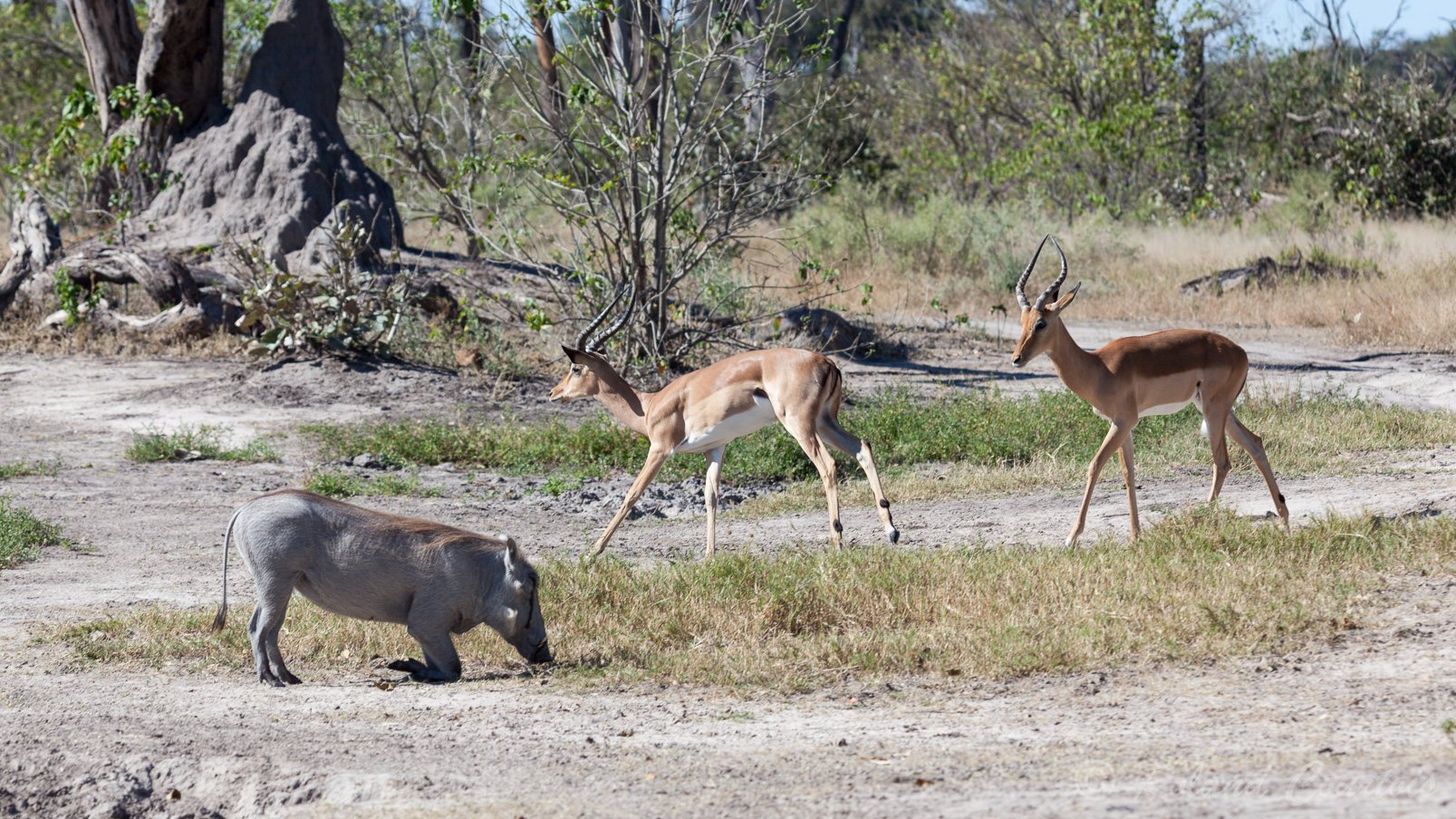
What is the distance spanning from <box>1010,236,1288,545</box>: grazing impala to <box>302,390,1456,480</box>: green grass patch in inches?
79.9

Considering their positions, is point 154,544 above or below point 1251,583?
below

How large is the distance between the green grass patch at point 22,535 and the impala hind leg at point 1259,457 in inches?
288

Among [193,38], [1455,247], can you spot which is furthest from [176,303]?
[1455,247]

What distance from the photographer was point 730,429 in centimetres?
855

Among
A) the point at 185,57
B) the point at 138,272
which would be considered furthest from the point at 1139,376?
the point at 185,57

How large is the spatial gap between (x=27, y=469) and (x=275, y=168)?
23.6 ft

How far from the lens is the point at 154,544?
870 cm

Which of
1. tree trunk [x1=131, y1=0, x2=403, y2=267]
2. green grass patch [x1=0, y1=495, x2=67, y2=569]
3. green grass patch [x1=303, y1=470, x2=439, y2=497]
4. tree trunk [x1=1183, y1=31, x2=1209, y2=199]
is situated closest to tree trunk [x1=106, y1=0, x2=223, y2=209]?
tree trunk [x1=131, y1=0, x2=403, y2=267]

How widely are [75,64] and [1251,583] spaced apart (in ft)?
79.3

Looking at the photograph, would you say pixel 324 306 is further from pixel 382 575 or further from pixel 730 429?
pixel 382 575

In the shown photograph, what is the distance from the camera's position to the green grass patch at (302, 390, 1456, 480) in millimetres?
10695

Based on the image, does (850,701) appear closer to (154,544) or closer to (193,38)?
(154,544)

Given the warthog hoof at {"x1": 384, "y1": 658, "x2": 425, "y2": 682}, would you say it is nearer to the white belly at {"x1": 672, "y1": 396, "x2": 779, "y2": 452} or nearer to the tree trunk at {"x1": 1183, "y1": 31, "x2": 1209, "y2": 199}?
the white belly at {"x1": 672, "y1": 396, "x2": 779, "y2": 452}

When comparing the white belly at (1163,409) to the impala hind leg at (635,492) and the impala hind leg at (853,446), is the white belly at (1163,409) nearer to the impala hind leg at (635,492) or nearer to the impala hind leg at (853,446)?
the impala hind leg at (853,446)
